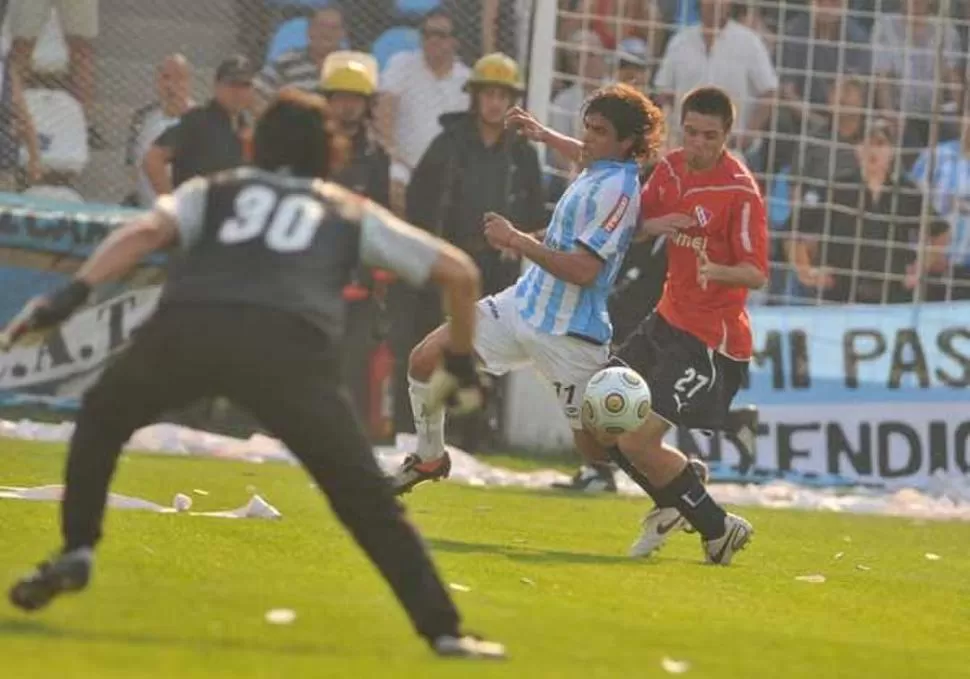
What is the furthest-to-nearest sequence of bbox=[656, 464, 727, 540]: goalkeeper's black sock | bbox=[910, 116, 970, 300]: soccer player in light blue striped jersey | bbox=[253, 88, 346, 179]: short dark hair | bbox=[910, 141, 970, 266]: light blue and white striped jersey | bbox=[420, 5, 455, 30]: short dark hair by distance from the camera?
bbox=[910, 141, 970, 266]: light blue and white striped jersey
bbox=[910, 116, 970, 300]: soccer player in light blue striped jersey
bbox=[420, 5, 455, 30]: short dark hair
bbox=[656, 464, 727, 540]: goalkeeper's black sock
bbox=[253, 88, 346, 179]: short dark hair

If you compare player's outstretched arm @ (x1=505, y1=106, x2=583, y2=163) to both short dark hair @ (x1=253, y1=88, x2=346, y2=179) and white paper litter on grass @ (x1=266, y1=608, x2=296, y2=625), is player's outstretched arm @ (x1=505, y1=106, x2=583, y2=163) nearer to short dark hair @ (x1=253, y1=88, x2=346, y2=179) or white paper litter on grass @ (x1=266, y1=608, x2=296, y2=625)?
white paper litter on grass @ (x1=266, y1=608, x2=296, y2=625)

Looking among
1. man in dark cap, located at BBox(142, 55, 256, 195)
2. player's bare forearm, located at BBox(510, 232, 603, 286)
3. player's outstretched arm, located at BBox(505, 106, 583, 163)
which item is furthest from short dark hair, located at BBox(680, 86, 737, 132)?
man in dark cap, located at BBox(142, 55, 256, 195)

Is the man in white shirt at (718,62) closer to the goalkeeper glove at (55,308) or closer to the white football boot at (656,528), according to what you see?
the white football boot at (656,528)

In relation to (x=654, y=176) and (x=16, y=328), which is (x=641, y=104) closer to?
(x=654, y=176)

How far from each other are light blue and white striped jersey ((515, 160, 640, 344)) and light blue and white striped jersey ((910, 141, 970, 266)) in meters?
8.86

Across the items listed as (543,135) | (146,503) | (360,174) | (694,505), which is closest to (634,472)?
(694,505)

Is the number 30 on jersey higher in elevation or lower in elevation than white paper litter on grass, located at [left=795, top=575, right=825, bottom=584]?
higher

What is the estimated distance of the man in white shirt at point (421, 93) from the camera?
20.6 metres

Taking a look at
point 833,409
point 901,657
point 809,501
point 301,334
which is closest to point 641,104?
point 901,657

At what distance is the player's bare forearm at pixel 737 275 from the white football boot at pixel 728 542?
115 cm

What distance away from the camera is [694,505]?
44.1ft

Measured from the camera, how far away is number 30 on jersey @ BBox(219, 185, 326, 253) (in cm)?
857

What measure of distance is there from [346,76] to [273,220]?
11.0 metres

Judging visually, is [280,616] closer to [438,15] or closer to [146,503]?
[146,503]
